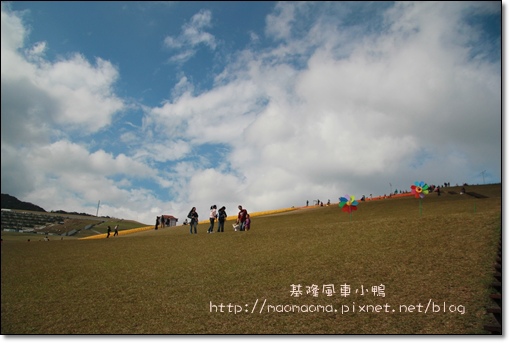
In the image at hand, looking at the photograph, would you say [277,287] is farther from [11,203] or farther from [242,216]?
[242,216]

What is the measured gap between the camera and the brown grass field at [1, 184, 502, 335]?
24.5 feet

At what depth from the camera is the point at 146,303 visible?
900 cm

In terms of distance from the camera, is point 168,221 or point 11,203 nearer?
point 11,203

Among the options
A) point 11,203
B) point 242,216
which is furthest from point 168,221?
point 11,203

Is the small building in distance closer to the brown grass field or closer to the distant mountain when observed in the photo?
the brown grass field

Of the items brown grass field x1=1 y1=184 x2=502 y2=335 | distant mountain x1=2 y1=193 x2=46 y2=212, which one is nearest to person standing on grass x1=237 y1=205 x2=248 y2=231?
brown grass field x1=1 y1=184 x2=502 y2=335

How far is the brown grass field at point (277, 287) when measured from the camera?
24.5 ft

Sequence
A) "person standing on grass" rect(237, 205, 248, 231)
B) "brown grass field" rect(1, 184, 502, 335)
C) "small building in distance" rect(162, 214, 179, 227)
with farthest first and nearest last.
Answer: "small building in distance" rect(162, 214, 179, 227) < "person standing on grass" rect(237, 205, 248, 231) < "brown grass field" rect(1, 184, 502, 335)

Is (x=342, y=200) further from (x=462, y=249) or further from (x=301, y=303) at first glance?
(x=301, y=303)

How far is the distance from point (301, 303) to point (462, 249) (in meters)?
6.20

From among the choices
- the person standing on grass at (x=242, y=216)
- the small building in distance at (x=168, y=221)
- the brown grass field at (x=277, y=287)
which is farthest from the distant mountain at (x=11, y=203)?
the small building in distance at (x=168, y=221)

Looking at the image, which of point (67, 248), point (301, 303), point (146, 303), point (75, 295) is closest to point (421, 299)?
point (301, 303)

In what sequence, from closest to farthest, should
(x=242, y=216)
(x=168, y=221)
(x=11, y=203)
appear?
1. (x=11, y=203)
2. (x=242, y=216)
3. (x=168, y=221)

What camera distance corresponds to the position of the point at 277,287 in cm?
932
